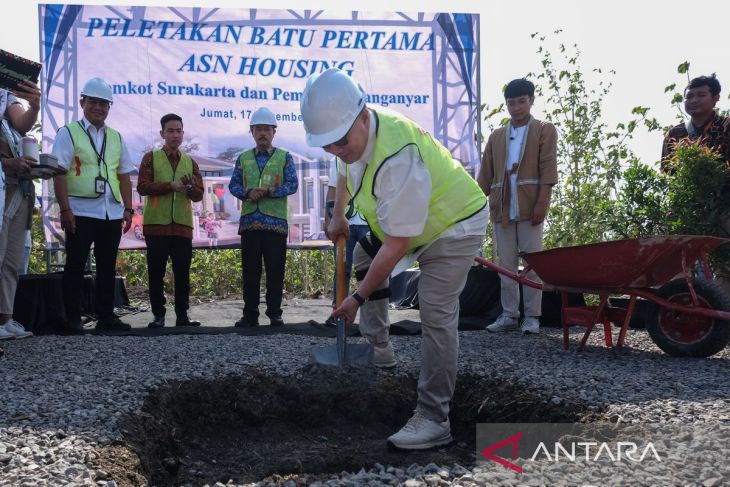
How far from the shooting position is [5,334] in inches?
196

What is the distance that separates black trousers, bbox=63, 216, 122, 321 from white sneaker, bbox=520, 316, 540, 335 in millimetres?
3240

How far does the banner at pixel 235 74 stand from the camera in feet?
22.2

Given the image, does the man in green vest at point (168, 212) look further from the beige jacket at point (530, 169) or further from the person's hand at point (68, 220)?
the beige jacket at point (530, 169)

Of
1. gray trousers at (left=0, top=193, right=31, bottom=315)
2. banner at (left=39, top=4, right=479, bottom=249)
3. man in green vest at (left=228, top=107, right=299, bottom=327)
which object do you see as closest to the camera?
gray trousers at (left=0, top=193, right=31, bottom=315)

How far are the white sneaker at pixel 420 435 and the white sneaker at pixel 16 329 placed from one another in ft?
11.1

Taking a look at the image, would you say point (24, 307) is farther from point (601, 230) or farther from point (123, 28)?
point (601, 230)

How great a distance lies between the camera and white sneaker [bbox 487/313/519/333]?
221 inches

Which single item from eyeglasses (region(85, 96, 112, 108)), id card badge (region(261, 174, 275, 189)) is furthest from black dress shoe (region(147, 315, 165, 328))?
eyeglasses (region(85, 96, 112, 108))

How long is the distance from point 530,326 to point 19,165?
12.5 feet

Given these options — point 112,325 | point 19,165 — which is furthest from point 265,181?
point 19,165

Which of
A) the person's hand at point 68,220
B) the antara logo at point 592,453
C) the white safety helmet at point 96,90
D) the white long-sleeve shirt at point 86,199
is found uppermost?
Result: the white safety helmet at point 96,90

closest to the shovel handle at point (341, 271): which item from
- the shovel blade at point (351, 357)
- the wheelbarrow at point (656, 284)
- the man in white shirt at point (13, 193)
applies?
the shovel blade at point (351, 357)

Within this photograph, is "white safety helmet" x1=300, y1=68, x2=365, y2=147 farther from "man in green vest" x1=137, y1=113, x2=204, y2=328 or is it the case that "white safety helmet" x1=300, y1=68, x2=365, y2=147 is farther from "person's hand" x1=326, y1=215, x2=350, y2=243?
"man in green vest" x1=137, y1=113, x2=204, y2=328

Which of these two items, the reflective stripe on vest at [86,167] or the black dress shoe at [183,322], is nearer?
the reflective stripe on vest at [86,167]
